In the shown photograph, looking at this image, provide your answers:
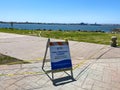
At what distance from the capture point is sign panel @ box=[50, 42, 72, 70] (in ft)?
22.9

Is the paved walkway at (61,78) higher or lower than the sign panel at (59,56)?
lower

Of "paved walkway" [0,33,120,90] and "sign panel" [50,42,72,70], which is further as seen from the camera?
"sign panel" [50,42,72,70]

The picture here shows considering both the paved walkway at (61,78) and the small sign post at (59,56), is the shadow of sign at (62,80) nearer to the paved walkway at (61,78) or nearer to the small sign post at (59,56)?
the paved walkway at (61,78)

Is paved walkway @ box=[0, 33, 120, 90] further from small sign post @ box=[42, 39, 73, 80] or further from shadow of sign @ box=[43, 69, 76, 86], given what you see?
small sign post @ box=[42, 39, 73, 80]

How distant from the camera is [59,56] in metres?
7.10

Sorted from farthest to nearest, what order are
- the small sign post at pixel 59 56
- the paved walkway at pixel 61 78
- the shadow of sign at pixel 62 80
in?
1. the small sign post at pixel 59 56
2. the shadow of sign at pixel 62 80
3. the paved walkway at pixel 61 78

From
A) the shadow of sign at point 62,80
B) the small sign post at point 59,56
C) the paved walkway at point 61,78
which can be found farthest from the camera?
the small sign post at point 59,56

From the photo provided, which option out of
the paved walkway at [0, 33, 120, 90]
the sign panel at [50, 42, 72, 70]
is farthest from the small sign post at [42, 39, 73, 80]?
the paved walkway at [0, 33, 120, 90]

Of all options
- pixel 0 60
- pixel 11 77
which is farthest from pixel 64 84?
pixel 0 60

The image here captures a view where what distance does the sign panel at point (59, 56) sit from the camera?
6968mm

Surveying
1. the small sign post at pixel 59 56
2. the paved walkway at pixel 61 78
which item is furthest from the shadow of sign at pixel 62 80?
the small sign post at pixel 59 56

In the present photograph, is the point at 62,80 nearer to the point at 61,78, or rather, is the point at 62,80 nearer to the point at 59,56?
the point at 61,78

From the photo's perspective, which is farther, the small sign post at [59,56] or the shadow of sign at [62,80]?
the small sign post at [59,56]

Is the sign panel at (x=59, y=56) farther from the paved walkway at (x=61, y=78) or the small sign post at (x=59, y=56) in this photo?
the paved walkway at (x=61, y=78)
